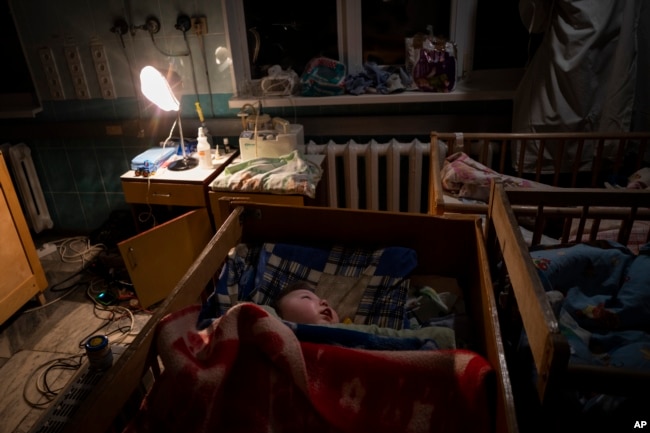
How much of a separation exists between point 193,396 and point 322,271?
0.60m

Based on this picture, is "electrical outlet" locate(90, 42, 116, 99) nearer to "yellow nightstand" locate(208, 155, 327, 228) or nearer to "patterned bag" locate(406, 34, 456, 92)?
"yellow nightstand" locate(208, 155, 327, 228)

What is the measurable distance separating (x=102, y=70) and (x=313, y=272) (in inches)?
80.1

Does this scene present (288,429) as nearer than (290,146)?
Yes

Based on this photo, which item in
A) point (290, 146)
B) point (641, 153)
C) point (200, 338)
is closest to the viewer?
point (200, 338)

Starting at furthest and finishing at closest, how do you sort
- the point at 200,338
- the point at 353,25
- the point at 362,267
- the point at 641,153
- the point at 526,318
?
1. the point at 353,25
2. the point at 641,153
3. the point at 362,267
4. the point at 200,338
5. the point at 526,318

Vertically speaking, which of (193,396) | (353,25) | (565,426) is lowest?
(565,426)

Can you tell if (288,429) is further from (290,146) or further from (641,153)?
(641,153)

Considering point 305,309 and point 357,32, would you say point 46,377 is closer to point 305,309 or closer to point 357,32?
point 305,309

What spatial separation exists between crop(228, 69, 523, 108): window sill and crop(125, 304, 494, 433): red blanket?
168cm

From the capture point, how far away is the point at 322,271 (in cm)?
142

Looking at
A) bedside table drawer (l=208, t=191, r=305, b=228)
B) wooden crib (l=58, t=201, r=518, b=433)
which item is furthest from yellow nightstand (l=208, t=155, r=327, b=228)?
wooden crib (l=58, t=201, r=518, b=433)

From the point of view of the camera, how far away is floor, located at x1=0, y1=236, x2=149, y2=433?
73.1 inches

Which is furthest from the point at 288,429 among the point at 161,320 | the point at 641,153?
the point at 641,153

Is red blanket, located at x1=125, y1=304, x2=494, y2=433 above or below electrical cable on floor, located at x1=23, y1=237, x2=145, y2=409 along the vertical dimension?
above
